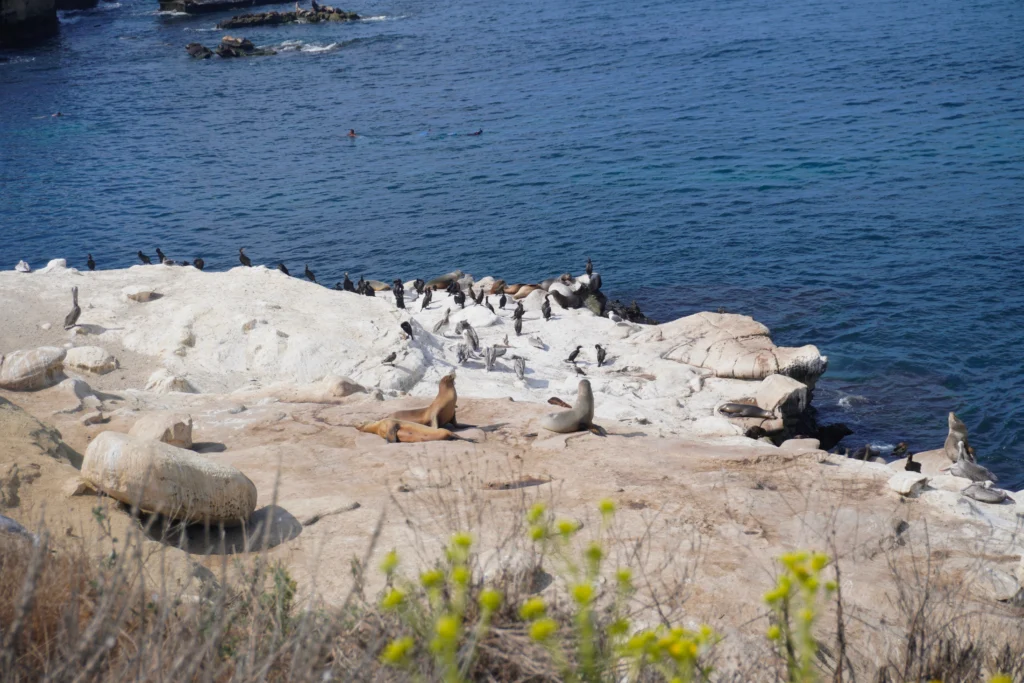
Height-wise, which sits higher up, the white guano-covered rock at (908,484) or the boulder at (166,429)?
the boulder at (166,429)

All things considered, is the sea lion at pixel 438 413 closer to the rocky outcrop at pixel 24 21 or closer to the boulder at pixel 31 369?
the boulder at pixel 31 369

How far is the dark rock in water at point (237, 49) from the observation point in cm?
6612

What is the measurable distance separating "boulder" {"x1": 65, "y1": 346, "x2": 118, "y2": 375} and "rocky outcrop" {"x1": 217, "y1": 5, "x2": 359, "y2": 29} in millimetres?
67108

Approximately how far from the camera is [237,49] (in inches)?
2623

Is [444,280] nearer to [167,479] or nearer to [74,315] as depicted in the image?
[74,315]

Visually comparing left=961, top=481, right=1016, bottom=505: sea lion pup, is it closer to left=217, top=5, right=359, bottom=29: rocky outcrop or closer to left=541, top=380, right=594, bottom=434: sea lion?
left=541, top=380, right=594, bottom=434: sea lion

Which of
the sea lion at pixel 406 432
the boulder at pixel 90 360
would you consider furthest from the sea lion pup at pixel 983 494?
the boulder at pixel 90 360

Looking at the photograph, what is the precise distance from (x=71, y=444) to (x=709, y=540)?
7.62 m

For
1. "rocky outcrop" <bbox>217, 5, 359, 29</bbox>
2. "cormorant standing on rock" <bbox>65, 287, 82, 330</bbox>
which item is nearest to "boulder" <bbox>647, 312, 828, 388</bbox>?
"cormorant standing on rock" <bbox>65, 287, 82, 330</bbox>

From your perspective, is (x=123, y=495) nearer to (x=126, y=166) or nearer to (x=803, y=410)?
(x=803, y=410)

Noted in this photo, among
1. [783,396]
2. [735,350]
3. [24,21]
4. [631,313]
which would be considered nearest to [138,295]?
[631,313]

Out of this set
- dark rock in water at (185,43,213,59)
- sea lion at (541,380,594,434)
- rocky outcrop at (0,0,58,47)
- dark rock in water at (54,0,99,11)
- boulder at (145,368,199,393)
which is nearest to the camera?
sea lion at (541,380,594,434)

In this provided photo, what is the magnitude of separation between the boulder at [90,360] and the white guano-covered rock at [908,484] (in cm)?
1217

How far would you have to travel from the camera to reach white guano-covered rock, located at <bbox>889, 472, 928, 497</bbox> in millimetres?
9875
